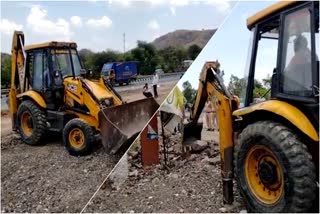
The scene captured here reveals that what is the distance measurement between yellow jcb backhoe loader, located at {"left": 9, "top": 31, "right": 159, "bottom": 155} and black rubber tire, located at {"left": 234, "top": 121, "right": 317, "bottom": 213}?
39cm

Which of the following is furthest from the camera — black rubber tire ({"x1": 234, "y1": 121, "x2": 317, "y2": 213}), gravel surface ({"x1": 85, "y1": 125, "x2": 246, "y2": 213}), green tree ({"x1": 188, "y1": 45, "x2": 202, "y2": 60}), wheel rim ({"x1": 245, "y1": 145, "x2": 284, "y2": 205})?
gravel surface ({"x1": 85, "y1": 125, "x2": 246, "y2": 213})

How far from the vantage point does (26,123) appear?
173 cm

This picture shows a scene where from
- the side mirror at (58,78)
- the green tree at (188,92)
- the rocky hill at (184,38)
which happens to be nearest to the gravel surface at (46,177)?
the side mirror at (58,78)

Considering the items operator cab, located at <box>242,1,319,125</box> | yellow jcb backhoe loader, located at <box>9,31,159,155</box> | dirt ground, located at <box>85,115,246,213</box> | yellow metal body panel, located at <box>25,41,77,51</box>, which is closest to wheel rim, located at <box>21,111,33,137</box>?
yellow jcb backhoe loader, located at <box>9,31,159,155</box>

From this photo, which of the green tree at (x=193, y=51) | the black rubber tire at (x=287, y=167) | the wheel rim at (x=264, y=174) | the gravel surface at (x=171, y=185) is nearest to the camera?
the black rubber tire at (x=287, y=167)

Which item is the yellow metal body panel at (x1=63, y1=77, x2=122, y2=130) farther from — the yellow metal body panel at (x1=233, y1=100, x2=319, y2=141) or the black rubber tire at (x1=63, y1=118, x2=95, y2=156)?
the yellow metal body panel at (x1=233, y1=100, x2=319, y2=141)

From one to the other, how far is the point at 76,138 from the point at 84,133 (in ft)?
0.11

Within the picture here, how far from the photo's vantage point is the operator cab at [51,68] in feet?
5.46

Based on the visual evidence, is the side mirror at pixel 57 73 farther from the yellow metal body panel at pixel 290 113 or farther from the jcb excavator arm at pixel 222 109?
the yellow metal body panel at pixel 290 113

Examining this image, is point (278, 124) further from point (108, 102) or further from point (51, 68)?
point (51, 68)

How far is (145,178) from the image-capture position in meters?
1.76

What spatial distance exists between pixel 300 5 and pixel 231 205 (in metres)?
0.67

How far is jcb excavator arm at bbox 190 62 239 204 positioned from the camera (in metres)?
1.60

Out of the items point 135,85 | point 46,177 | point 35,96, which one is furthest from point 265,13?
point 46,177
